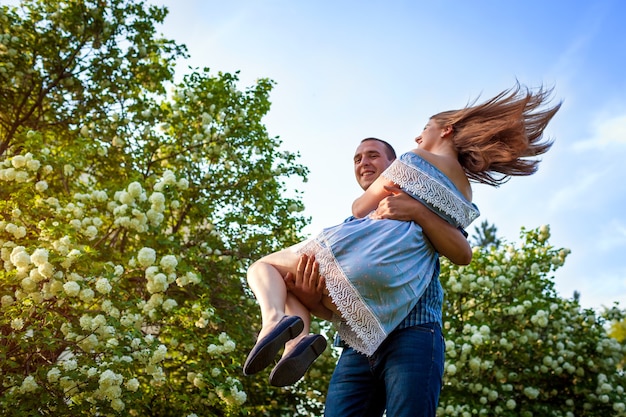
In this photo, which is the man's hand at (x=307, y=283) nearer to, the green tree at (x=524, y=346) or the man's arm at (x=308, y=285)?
the man's arm at (x=308, y=285)

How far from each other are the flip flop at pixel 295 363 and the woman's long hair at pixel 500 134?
966 millimetres

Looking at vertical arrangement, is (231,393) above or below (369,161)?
below

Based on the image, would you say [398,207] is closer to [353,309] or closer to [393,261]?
[393,261]

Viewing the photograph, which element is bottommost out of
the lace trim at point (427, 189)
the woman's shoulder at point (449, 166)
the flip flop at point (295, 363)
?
the flip flop at point (295, 363)

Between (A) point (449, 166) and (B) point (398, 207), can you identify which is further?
(A) point (449, 166)

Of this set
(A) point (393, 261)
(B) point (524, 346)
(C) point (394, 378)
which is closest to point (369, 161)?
(A) point (393, 261)

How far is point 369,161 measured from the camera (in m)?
2.82

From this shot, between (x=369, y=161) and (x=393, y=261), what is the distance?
949 mm

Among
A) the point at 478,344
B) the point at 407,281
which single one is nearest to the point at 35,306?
the point at 407,281

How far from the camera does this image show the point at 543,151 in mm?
2344

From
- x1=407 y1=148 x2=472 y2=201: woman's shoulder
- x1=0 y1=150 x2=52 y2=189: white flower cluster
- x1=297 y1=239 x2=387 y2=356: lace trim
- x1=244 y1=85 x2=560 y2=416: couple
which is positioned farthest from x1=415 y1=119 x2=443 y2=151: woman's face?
x1=0 y1=150 x2=52 y2=189: white flower cluster

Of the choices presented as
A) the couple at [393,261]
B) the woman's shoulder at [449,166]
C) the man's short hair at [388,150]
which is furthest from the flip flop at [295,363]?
the man's short hair at [388,150]

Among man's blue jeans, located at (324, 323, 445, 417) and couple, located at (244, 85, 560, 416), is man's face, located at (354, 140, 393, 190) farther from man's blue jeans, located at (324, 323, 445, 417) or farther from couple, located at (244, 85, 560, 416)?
man's blue jeans, located at (324, 323, 445, 417)

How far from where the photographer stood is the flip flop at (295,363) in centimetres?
175
